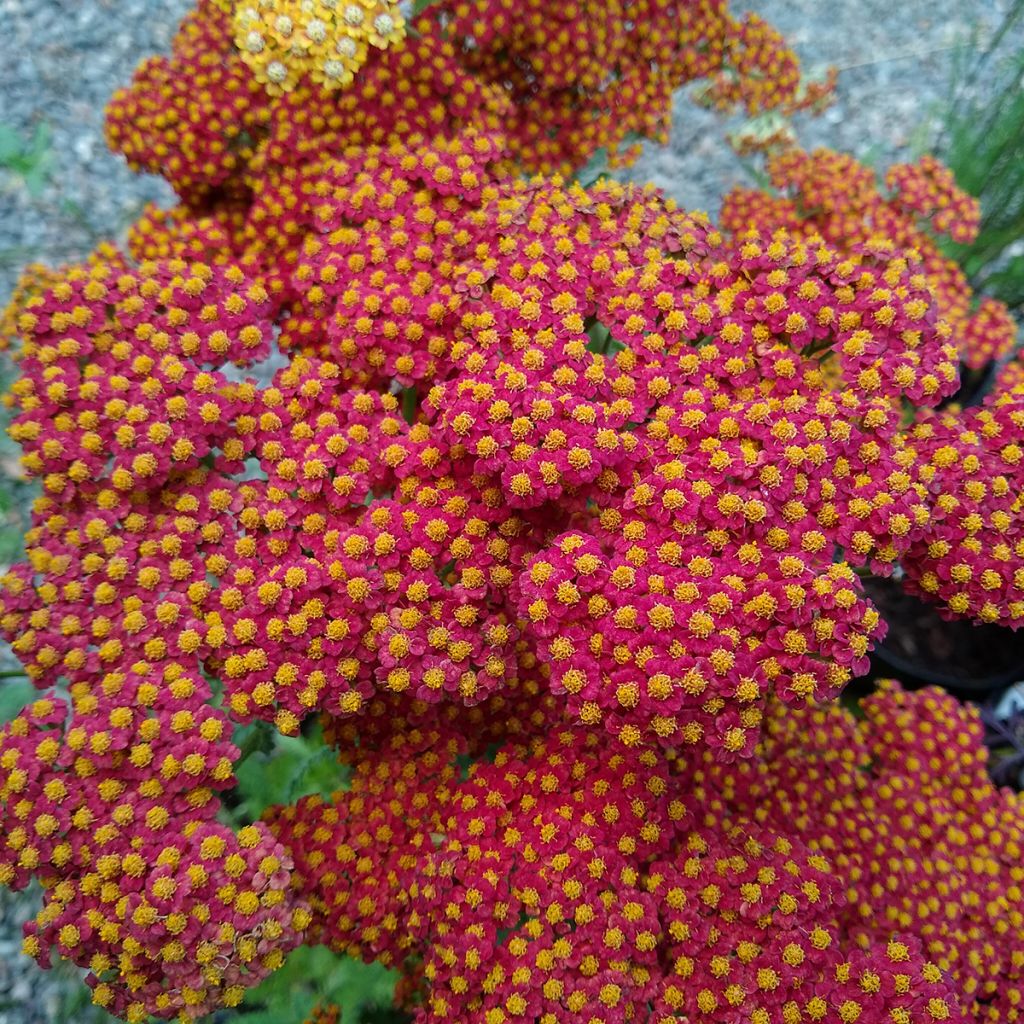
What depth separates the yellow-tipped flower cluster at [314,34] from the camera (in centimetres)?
135

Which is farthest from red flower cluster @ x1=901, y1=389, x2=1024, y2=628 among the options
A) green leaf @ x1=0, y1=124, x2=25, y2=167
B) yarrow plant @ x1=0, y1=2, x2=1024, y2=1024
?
green leaf @ x1=0, y1=124, x2=25, y2=167

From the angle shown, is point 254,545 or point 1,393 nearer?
point 254,545

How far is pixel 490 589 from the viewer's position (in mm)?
1145

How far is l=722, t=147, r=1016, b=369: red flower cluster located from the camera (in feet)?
6.15

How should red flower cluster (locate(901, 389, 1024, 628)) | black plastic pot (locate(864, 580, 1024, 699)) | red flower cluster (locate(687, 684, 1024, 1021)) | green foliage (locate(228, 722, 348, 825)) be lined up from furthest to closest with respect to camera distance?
black plastic pot (locate(864, 580, 1024, 699)) → green foliage (locate(228, 722, 348, 825)) → red flower cluster (locate(687, 684, 1024, 1021)) → red flower cluster (locate(901, 389, 1024, 628))

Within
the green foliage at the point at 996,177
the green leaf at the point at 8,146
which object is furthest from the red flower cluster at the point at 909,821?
the green leaf at the point at 8,146

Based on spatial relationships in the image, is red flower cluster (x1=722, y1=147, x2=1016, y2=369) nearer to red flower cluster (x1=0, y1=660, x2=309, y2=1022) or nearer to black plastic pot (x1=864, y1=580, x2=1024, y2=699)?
black plastic pot (x1=864, y1=580, x2=1024, y2=699)

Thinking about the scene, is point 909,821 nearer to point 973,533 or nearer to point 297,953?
point 973,533

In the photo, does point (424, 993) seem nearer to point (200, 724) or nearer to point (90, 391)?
point (200, 724)

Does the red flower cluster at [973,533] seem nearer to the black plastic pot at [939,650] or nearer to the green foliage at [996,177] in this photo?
the black plastic pot at [939,650]

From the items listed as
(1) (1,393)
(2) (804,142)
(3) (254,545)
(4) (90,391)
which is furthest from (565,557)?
(2) (804,142)

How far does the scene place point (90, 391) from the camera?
Result: 3.93 ft

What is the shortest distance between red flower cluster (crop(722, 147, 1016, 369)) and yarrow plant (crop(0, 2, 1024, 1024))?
0.64 meters

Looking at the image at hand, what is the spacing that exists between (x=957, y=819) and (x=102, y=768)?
1.37 metres
